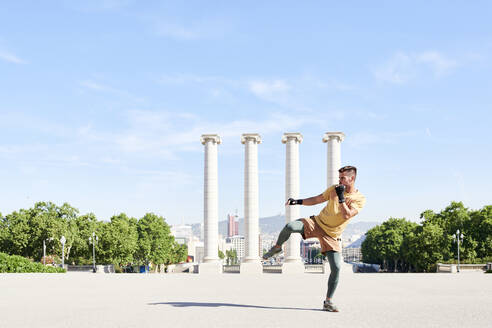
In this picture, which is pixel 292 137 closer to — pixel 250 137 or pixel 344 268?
pixel 250 137

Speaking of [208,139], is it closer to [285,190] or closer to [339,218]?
[285,190]

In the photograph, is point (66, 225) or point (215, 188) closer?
point (215, 188)

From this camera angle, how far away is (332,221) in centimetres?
1546

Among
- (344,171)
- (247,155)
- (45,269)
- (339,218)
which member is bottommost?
(45,269)

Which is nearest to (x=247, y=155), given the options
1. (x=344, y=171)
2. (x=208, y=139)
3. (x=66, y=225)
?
(x=208, y=139)

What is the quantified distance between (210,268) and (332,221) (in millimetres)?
40168

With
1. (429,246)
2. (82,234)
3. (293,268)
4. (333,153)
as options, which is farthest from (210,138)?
(429,246)

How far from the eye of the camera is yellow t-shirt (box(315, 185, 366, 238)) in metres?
15.2

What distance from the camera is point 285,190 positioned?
189ft

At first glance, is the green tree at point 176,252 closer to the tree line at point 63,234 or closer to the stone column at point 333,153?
the tree line at point 63,234

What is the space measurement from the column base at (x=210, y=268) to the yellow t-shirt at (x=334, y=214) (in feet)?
129

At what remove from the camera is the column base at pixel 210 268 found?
176 ft

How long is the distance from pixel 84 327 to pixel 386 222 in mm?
99049

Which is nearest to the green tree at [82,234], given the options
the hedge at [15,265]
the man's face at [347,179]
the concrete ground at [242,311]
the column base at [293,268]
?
the hedge at [15,265]
